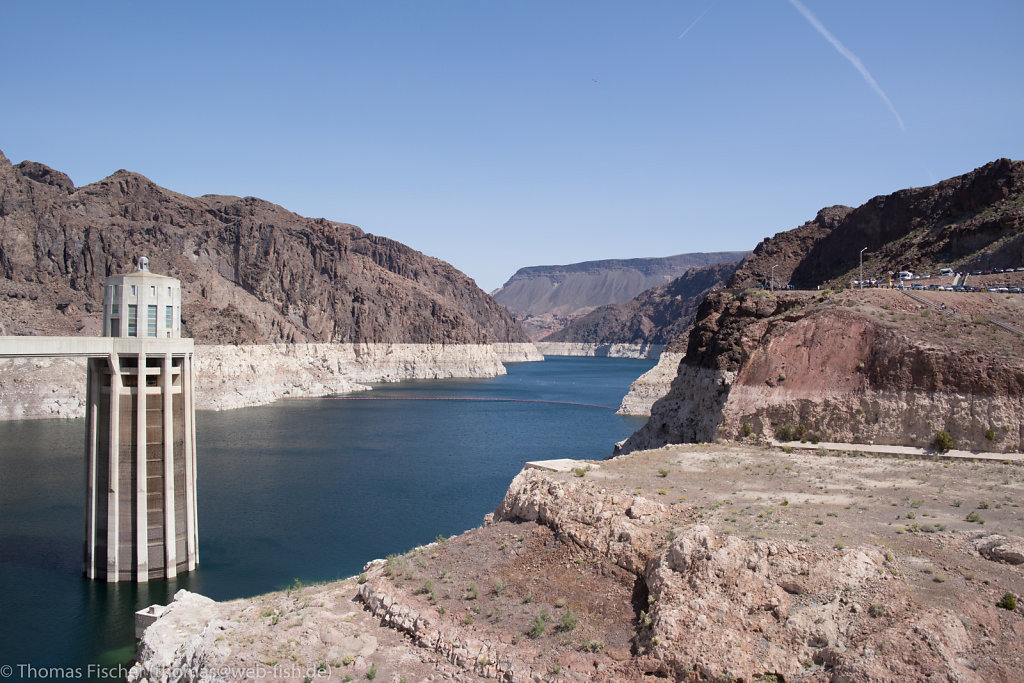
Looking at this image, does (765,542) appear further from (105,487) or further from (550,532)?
(105,487)

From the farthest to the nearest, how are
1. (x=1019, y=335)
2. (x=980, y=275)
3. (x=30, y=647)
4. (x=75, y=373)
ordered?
(x=75, y=373) < (x=980, y=275) < (x=1019, y=335) < (x=30, y=647)

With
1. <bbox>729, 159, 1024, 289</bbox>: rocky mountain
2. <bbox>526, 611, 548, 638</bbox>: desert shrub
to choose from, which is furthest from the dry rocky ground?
<bbox>729, 159, 1024, 289</bbox>: rocky mountain

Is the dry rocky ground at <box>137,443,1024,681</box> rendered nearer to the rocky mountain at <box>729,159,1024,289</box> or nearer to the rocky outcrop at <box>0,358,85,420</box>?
the rocky mountain at <box>729,159,1024,289</box>

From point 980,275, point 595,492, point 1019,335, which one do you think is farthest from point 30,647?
point 980,275

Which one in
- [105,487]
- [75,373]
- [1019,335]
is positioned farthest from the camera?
[75,373]

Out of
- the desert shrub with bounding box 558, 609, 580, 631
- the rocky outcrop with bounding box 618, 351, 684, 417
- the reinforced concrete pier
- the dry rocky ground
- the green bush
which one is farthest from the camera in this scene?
the rocky outcrop with bounding box 618, 351, 684, 417

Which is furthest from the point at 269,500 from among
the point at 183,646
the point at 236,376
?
the point at 236,376

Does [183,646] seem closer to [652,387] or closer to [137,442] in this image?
[137,442]

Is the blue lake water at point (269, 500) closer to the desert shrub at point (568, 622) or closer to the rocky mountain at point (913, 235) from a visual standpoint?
the desert shrub at point (568, 622)
